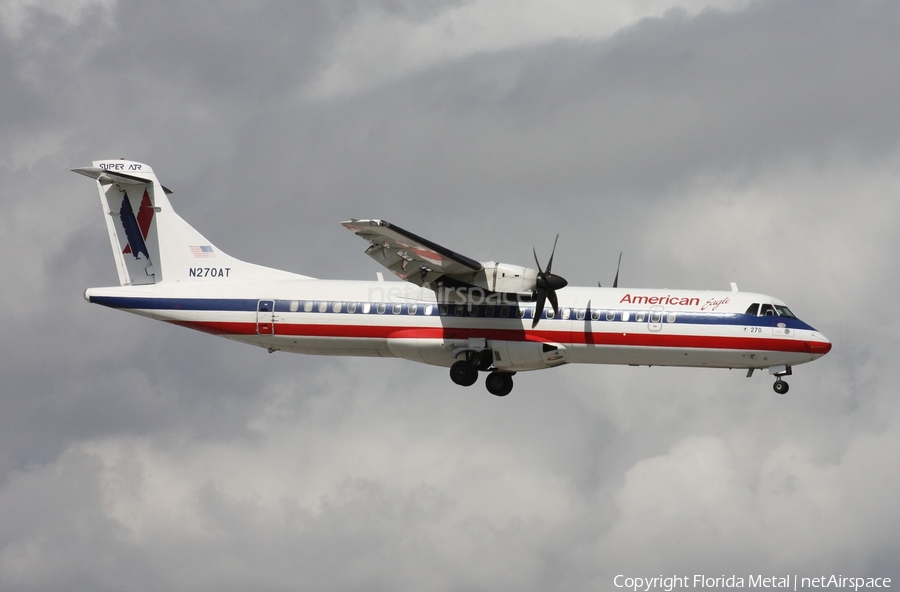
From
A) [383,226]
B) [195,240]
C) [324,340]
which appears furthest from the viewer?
[195,240]

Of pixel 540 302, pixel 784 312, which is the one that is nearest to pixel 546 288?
pixel 540 302

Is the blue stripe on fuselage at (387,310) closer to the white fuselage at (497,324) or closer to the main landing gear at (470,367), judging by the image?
the white fuselage at (497,324)

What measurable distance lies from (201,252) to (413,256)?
9.16 metres

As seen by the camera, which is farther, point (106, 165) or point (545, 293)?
point (106, 165)

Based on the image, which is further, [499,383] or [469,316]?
[499,383]

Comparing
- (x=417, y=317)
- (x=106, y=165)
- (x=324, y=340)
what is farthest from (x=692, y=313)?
(x=106, y=165)

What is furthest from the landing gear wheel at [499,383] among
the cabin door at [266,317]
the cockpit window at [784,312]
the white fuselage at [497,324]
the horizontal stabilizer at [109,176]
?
the horizontal stabilizer at [109,176]

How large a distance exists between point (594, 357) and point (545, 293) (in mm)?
2828

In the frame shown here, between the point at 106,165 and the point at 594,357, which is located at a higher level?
the point at 106,165

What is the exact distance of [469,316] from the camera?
33969 millimetres

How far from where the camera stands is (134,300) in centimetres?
3653

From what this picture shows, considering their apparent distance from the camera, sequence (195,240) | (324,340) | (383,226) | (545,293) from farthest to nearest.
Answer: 1. (195,240)
2. (324,340)
3. (545,293)
4. (383,226)

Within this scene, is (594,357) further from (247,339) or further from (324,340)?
(247,339)

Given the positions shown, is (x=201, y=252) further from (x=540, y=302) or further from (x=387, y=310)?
(x=540, y=302)
